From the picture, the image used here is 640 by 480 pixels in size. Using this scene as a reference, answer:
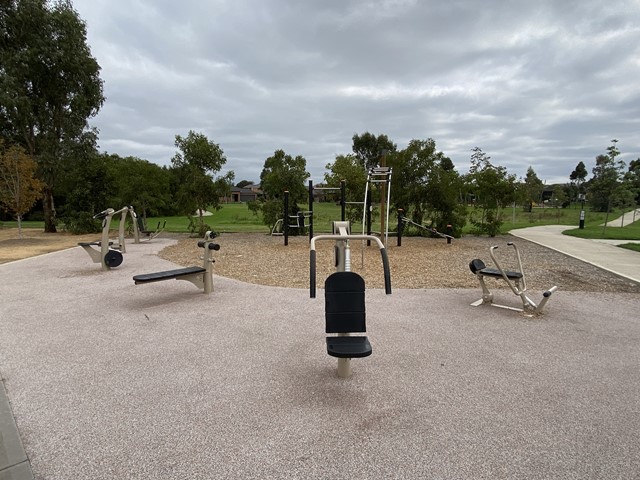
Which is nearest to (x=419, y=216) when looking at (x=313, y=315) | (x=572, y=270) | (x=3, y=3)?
(x=572, y=270)

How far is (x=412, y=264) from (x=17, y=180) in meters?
13.9

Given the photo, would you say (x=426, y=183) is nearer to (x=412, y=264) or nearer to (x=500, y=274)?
(x=412, y=264)

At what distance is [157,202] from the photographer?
53.1ft

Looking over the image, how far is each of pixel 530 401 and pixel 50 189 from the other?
62.2ft

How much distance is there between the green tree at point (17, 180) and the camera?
13057 mm

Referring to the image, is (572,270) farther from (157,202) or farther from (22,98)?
(22,98)

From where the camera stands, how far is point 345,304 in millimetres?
2926

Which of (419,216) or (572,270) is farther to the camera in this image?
(419,216)

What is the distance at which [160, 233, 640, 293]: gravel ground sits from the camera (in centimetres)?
679

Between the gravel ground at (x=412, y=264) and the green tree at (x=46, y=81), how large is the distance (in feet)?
26.1

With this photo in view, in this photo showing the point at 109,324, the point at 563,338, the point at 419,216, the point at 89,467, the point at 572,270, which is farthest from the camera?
the point at 419,216

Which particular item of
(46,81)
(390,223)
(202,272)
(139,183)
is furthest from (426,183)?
(46,81)

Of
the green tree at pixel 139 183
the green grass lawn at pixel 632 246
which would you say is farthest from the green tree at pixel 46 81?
the green grass lawn at pixel 632 246

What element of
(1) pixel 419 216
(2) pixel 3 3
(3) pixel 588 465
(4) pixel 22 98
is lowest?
(3) pixel 588 465
